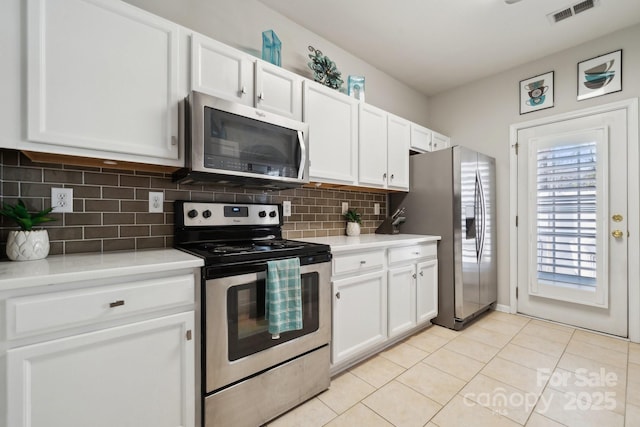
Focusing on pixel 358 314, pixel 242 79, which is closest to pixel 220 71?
pixel 242 79

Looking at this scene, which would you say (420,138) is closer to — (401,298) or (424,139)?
(424,139)

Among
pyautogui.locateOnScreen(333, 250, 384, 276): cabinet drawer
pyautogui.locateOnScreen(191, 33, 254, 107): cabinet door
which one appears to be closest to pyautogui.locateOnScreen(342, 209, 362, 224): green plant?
pyautogui.locateOnScreen(333, 250, 384, 276): cabinet drawer

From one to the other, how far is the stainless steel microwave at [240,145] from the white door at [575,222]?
8.47 ft

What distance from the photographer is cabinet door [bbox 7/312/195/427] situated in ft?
3.07

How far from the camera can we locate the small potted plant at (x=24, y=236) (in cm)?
120

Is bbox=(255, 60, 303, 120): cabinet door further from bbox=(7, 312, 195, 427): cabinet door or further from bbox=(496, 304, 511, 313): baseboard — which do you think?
bbox=(496, 304, 511, 313): baseboard

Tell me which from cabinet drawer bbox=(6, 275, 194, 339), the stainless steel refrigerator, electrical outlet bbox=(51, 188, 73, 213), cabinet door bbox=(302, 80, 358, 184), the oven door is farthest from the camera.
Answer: the stainless steel refrigerator

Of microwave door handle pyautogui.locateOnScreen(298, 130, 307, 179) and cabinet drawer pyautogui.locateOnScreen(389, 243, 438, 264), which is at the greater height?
microwave door handle pyautogui.locateOnScreen(298, 130, 307, 179)

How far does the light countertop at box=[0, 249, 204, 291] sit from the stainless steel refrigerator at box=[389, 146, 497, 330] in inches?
90.6

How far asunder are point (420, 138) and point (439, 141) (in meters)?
0.47

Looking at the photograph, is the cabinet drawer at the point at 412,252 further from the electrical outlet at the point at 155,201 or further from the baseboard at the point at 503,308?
the electrical outlet at the point at 155,201

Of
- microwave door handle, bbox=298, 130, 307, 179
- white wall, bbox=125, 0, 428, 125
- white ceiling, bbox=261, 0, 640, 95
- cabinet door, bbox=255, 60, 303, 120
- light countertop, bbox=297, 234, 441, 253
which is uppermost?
white ceiling, bbox=261, 0, 640, 95

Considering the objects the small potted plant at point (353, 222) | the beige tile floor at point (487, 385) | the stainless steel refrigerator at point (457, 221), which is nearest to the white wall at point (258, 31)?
the stainless steel refrigerator at point (457, 221)

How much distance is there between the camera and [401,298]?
2338mm
